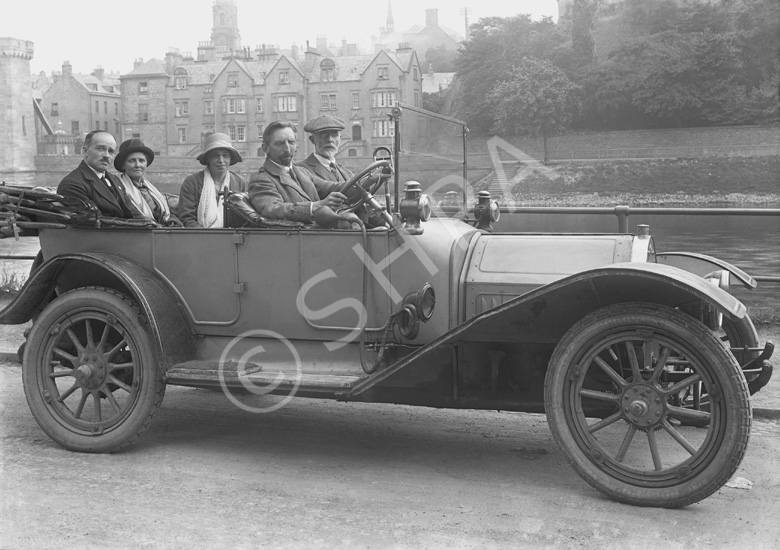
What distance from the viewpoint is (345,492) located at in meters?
3.79

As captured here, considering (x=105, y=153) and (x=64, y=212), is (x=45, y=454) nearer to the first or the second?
(x=64, y=212)

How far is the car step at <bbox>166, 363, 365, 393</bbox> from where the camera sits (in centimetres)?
414

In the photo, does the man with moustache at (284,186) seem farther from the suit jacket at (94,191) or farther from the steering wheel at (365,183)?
the suit jacket at (94,191)

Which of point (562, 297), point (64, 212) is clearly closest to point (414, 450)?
point (562, 297)

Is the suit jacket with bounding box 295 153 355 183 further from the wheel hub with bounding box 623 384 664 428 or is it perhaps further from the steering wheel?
the wheel hub with bounding box 623 384 664 428

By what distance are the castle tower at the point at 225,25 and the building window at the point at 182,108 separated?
4539 mm

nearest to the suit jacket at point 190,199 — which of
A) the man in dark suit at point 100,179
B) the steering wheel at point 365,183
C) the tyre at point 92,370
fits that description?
the man in dark suit at point 100,179

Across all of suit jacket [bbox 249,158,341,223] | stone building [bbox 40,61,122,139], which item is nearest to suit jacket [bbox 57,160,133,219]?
suit jacket [bbox 249,158,341,223]

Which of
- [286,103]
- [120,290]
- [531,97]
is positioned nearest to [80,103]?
[286,103]

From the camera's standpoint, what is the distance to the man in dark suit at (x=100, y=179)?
15.7 ft

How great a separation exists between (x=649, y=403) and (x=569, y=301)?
553 mm

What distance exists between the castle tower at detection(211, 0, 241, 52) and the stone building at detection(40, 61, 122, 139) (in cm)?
909

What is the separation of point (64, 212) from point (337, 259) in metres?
1.55

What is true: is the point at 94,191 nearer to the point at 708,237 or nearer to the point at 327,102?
the point at 708,237
